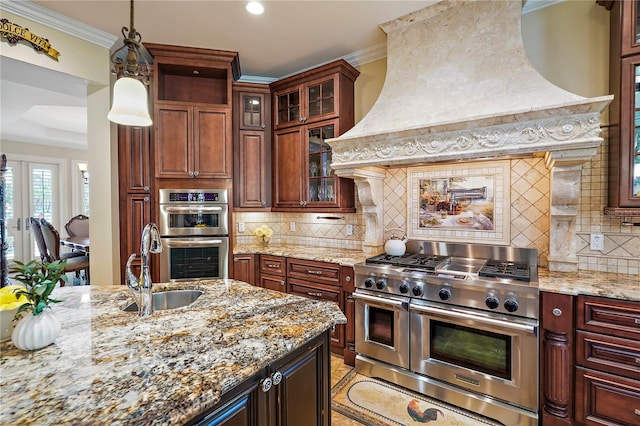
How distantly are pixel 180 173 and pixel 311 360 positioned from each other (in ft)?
8.68

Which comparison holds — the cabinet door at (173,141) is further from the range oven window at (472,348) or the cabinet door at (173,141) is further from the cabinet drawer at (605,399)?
the cabinet drawer at (605,399)

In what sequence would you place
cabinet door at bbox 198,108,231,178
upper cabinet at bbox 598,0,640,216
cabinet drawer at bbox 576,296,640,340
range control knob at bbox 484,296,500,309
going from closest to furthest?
1. cabinet drawer at bbox 576,296,640,340
2. upper cabinet at bbox 598,0,640,216
3. range control knob at bbox 484,296,500,309
4. cabinet door at bbox 198,108,231,178

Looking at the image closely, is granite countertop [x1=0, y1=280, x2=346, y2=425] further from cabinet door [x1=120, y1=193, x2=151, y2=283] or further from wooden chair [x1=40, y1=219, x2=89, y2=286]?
wooden chair [x1=40, y1=219, x2=89, y2=286]

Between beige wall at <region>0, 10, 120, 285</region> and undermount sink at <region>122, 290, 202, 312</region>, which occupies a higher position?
beige wall at <region>0, 10, 120, 285</region>

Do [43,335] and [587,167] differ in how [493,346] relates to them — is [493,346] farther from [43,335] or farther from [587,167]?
[43,335]

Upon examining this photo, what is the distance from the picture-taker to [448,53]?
250cm

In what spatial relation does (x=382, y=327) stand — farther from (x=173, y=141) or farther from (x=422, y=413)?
(x=173, y=141)

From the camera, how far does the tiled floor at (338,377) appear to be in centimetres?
209

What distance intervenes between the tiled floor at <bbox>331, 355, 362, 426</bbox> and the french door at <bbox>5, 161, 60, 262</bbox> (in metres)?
7.60

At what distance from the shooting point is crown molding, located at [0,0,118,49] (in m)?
2.44

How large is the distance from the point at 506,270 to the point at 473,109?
120 centimetres

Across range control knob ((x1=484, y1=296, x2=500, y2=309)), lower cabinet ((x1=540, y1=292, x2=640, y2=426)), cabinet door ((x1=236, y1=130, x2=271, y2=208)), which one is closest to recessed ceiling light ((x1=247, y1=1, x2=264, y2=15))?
cabinet door ((x1=236, y1=130, x2=271, y2=208))

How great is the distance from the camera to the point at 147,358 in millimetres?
1017

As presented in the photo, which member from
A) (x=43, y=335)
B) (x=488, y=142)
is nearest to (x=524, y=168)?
(x=488, y=142)
